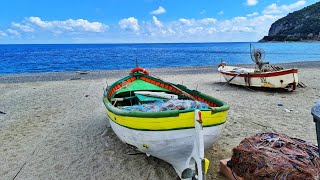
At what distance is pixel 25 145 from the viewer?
21.9 ft

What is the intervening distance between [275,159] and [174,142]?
5.03 feet

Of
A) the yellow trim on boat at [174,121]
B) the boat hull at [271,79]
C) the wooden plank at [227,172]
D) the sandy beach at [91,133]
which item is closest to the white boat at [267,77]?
the boat hull at [271,79]

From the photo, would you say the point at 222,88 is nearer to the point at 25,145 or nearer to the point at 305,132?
the point at 305,132

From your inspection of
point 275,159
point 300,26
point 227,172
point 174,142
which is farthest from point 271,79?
point 300,26

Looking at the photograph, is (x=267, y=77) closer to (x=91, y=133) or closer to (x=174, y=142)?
(x=91, y=133)

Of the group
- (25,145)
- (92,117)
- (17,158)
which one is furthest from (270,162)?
(92,117)

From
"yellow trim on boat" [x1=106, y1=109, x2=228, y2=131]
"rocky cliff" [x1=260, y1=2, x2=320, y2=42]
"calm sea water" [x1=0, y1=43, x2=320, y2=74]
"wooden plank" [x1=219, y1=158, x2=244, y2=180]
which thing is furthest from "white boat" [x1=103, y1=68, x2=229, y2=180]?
"rocky cliff" [x1=260, y1=2, x2=320, y2=42]

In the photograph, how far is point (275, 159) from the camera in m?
3.79

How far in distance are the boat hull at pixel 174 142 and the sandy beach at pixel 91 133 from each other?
57 centimetres

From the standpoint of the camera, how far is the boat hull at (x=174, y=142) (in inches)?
163

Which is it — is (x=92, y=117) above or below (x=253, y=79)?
below

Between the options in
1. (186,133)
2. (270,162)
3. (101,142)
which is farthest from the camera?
(101,142)

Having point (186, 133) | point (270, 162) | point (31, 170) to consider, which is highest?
point (186, 133)

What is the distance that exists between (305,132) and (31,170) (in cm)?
674
